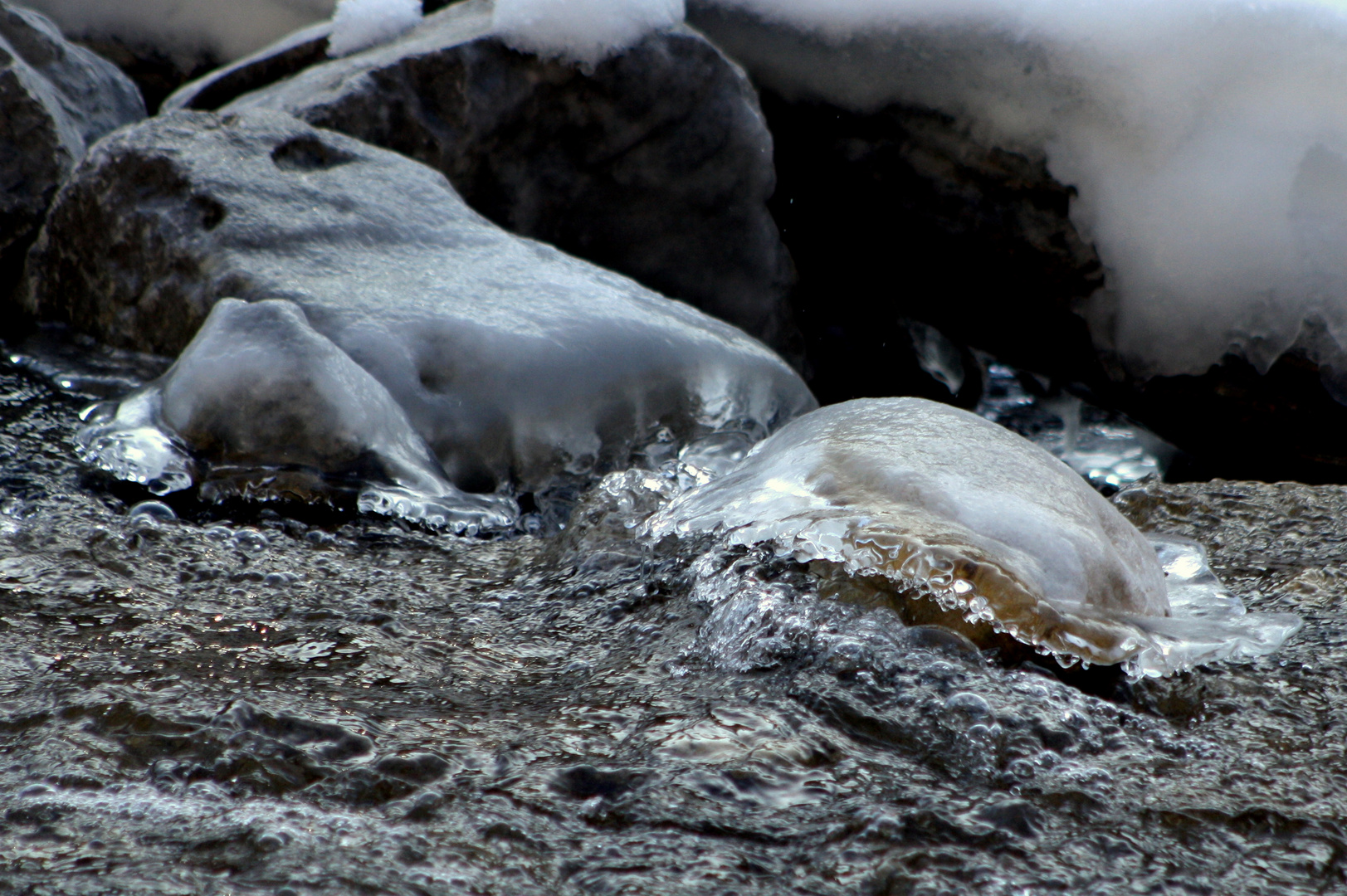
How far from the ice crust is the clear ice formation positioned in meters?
1.46

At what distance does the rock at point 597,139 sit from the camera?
3262mm

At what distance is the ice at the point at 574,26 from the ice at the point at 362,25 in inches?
20.8

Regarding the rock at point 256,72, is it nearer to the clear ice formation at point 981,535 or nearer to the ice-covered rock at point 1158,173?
the ice-covered rock at point 1158,173

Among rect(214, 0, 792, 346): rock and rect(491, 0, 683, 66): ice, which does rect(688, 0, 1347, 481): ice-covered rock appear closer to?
rect(214, 0, 792, 346): rock

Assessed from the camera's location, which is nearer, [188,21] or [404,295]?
[404,295]

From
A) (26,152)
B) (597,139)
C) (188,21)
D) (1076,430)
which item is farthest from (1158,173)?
(188,21)

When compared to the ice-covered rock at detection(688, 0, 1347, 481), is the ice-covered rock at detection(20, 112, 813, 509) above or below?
below

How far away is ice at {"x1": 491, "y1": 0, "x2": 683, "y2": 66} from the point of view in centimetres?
331

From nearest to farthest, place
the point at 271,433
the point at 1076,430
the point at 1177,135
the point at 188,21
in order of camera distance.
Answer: the point at 271,433, the point at 1177,135, the point at 1076,430, the point at 188,21

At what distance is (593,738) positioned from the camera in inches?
43.9

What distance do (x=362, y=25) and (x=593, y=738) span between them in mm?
3225

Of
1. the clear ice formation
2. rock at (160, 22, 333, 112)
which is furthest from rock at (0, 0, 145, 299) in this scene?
the clear ice formation

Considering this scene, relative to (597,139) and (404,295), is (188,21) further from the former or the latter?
(404,295)

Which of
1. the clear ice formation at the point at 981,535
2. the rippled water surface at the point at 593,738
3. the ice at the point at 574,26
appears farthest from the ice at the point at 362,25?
the clear ice formation at the point at 981,535
